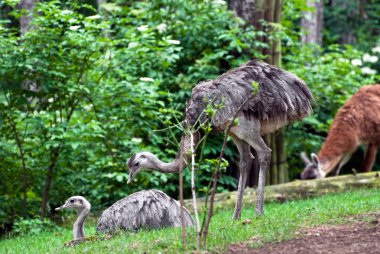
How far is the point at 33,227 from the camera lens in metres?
11.9

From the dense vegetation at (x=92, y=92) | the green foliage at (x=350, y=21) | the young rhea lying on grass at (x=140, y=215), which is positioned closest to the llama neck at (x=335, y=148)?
the dense vegetation at (x=92, y=92)

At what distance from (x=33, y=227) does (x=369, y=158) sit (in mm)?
8347

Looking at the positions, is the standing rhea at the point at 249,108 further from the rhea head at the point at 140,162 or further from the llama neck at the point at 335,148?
the llama neck at the point at 335,148

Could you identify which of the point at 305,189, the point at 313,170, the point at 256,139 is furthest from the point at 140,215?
the point at 313,170

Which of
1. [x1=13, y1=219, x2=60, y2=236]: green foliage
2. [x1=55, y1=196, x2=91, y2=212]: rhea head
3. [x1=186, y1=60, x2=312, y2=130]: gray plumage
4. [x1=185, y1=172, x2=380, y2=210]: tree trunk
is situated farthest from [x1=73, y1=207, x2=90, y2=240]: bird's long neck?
[x1=185, y1=172, x2=380, y2=210]: tree trunk

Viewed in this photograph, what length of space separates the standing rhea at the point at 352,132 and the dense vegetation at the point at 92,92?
2.62 metres

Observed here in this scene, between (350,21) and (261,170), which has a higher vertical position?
(350,21)

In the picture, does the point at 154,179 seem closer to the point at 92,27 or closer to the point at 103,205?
the point at 103,205

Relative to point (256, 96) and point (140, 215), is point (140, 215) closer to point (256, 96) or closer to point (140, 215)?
point (140, 215)

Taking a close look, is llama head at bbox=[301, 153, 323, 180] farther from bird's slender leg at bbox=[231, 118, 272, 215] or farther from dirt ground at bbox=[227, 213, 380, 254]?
dirt ground at bbox=[227, 213, 380, 254]

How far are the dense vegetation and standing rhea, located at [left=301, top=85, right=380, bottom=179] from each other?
262 centimetres

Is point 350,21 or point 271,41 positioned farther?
point 350,21

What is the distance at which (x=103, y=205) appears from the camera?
13805mm

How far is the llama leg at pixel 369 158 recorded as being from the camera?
16.9 meters
